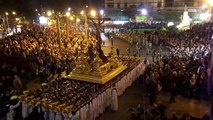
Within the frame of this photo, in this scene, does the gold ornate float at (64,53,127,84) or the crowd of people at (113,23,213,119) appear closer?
the crowd of people at (113,23,213,119)

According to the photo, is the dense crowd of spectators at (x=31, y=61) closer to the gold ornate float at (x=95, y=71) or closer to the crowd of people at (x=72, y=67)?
the crowd of people at (x=72, y=67)

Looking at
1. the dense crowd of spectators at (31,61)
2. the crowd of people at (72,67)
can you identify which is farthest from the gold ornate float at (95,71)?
the dense crowd of spectators at (31,61)

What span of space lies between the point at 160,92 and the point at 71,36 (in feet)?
57.6

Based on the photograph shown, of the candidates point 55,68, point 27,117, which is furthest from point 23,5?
point 27,117

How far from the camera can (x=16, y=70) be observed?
780 inches

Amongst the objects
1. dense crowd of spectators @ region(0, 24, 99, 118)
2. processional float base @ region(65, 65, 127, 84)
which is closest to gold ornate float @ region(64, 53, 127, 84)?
processional float base @ region(65, 65, 127, 84)

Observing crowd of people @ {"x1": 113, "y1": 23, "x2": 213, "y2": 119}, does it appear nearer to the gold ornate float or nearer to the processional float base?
the processional float base

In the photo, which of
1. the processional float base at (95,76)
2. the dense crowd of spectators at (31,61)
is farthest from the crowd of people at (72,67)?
the processional float base at (95,76)

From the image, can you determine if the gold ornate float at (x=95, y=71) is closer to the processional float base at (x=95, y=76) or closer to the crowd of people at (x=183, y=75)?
the processional float base at (x=95, y=76)

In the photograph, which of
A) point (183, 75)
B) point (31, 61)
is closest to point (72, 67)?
point (31, 61)

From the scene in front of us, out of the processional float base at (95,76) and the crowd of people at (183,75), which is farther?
the processional float base at (95,76)

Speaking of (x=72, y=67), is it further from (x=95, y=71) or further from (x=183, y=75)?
(x=183, y=75)

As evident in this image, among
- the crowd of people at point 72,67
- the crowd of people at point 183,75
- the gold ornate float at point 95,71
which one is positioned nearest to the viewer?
the crowd of people at point 72,67

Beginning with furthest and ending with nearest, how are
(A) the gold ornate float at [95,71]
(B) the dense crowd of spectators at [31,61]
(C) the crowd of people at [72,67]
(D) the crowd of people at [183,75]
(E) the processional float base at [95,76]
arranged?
(B) the dense crowd of spectators at [31,61], (A) the gold ornate float at [95,71], (E) the processional float base at [95,76], (D) the crowd of people at [183,75], (C) the crowd of people at [72,67]
